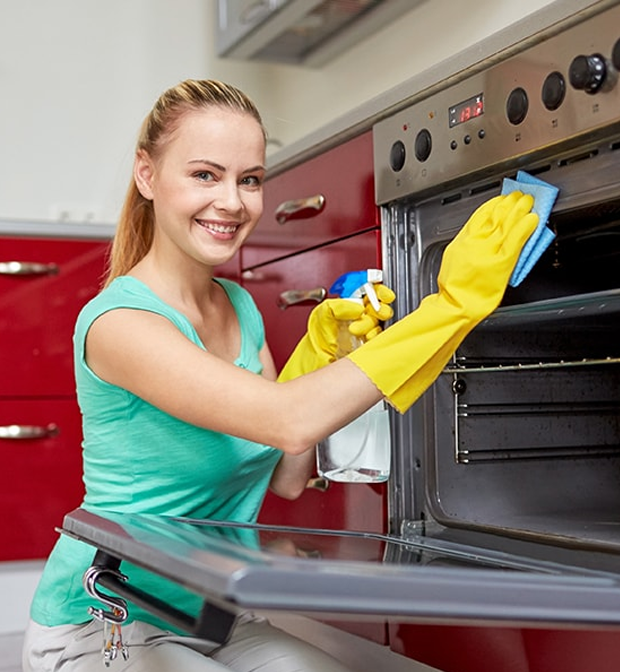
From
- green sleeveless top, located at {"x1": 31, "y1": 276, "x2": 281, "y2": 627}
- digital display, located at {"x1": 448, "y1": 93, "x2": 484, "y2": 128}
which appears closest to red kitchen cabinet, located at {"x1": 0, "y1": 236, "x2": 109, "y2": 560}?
green sleeveless top, located at {"x1": 31, "y1": 276, "x2": 281, "y2": 627}

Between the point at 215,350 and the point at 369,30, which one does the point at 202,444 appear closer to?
the point at 215,350

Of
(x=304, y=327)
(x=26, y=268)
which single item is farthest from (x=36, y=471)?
(x=304, y=327)

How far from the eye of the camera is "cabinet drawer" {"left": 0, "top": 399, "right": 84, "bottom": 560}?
2557 millimetres

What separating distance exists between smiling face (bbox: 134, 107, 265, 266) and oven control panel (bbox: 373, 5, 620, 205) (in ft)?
0.82

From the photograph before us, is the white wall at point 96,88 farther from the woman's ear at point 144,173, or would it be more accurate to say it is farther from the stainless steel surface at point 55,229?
the woman's ear at point 144,173

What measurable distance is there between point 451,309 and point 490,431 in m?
0.52

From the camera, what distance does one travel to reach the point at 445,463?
1582 mm

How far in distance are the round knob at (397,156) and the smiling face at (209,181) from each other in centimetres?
25

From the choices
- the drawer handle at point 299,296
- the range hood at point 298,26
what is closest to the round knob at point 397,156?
the drawer handle at point 299,296

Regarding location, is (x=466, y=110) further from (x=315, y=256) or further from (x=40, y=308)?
(x=40, y=308)

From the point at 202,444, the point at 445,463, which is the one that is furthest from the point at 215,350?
the point at 445,463

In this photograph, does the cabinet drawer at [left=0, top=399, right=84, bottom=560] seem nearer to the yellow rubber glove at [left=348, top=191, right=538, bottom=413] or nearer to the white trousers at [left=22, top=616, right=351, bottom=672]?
the white trousers at [left=22, top=616, right=351, bottom=672]

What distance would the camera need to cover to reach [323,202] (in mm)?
1884

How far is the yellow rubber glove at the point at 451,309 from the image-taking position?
1129 mm
